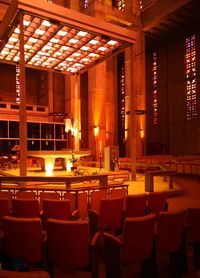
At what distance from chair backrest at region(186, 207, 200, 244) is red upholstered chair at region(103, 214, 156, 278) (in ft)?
2.09

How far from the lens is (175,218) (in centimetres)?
306

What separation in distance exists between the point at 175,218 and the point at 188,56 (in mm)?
22311

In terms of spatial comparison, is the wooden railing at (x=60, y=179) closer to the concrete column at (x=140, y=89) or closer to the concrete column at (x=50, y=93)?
the concrete column at (x=140, y=89)

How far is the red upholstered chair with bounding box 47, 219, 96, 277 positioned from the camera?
2.62 metres

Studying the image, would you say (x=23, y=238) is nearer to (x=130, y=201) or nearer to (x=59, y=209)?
(x=59, y=209)

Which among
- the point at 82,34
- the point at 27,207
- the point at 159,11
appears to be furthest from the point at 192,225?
the point at 159,11

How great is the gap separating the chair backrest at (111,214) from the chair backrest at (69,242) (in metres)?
1.23

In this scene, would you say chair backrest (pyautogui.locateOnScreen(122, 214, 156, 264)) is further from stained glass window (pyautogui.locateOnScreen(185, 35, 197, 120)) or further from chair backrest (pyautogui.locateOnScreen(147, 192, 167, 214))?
stained glass window (pyautogui.locateOnScreen(185, 35, 197, 120))

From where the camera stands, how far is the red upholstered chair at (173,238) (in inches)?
118

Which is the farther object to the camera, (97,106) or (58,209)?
(97,106)

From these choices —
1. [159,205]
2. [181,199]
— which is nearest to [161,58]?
[181,199]

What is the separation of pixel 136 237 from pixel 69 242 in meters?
0.67

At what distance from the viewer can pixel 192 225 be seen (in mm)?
3301

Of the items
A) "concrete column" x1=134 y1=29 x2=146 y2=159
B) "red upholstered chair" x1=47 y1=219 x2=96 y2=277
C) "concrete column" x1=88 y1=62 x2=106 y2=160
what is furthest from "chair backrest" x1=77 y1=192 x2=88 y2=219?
"concrete column" x1=134 y1=29 x2=146 y2=159
